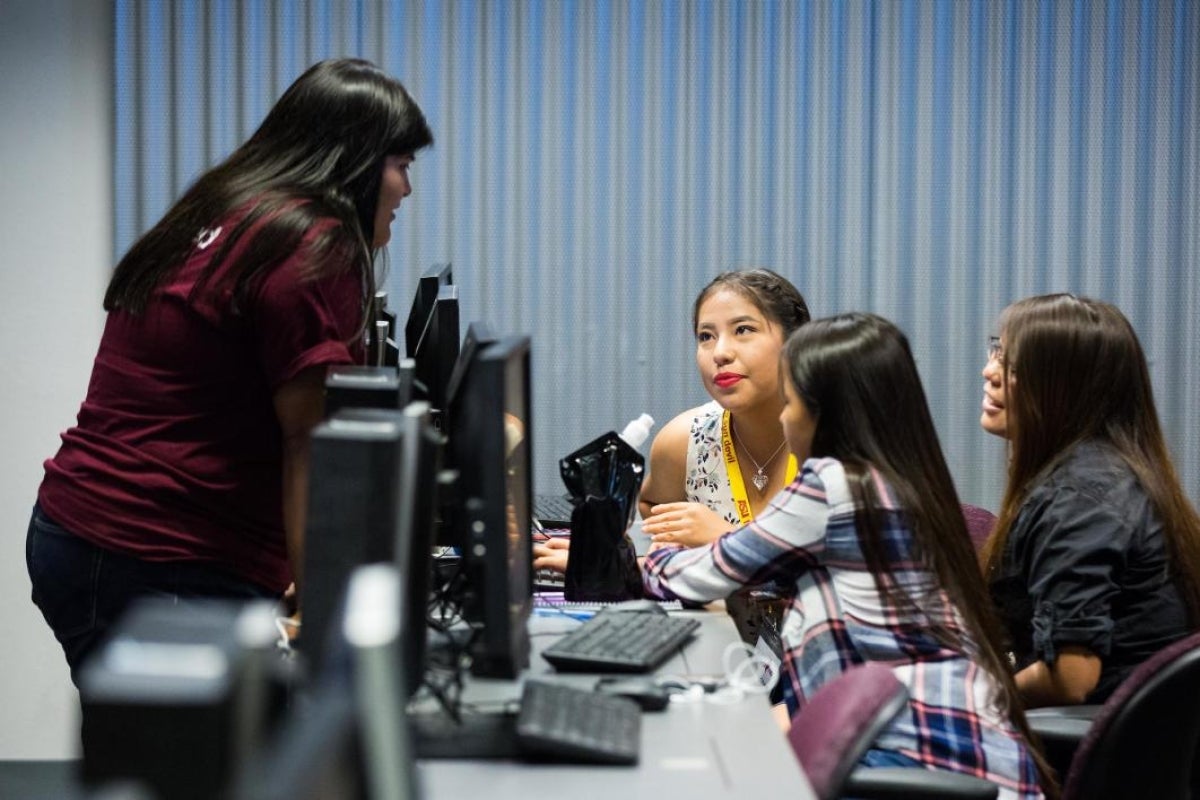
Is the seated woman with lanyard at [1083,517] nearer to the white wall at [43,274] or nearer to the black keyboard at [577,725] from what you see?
the black keyboard at [577,725]

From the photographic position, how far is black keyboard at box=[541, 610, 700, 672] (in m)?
1.73

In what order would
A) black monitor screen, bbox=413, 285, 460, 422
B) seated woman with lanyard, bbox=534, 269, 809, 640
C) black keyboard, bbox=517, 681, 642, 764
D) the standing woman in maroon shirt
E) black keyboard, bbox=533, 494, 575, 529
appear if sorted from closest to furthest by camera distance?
black keyboard, bbox=517, 681, 642, 764, the standing woman in maroon shirt, black monitor screen, bbox=413, 285, 460, 422, seated woman with lanyard, bbox=534, 269, 809, 640, black keyboard, bbox=533, 494, 575, 529

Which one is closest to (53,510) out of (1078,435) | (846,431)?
(846,431)

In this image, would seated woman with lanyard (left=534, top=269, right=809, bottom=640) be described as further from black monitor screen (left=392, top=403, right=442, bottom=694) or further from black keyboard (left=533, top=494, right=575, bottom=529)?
black monitor screen (left=392, top=403, right=442, bottom=694)

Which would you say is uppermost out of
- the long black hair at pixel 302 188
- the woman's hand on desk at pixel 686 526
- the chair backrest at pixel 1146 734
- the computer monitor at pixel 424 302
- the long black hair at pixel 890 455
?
the long black hair at pixel 302 188

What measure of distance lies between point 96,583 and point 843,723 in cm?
99

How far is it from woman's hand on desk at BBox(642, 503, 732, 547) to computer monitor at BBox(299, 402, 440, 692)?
1100 millimetres

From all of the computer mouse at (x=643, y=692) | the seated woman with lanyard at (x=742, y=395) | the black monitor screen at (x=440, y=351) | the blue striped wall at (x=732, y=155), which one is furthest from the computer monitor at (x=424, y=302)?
the blue striped wall at (x=732, y=155)

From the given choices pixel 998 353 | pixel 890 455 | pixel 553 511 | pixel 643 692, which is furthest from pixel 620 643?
pixel 553 511

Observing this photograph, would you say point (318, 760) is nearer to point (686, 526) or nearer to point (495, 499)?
point (495, 499)

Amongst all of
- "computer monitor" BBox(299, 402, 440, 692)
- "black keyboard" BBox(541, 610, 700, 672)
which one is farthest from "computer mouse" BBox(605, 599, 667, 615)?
"computer monitor" BBox(299, 402, 440, 692)

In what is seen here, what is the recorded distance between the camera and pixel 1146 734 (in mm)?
1750

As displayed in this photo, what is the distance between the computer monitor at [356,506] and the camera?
1.25m

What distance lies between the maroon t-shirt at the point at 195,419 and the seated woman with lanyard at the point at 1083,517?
1117mm
